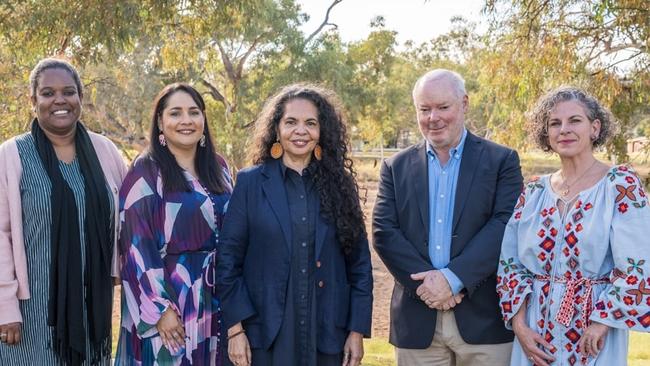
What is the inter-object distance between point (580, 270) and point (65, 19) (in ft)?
17.0

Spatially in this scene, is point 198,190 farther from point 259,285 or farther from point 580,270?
point 580,270

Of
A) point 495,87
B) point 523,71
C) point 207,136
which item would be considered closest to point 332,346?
point 207,136

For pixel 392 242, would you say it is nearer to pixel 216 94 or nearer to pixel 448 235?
pixel 448 235

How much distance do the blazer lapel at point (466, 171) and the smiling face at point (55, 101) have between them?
2111 millimetres

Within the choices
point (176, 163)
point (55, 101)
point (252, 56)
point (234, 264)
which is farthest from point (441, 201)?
point (252, 56)

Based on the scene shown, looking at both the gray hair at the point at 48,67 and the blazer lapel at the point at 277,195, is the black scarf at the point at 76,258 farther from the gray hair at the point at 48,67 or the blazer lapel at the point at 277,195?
the blazer lapel at the point at 277,195

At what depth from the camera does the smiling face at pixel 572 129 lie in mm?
3412

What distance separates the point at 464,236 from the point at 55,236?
6.96 feet

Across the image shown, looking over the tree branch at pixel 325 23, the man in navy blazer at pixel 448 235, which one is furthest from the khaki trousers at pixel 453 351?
the tree branch at pixel 325 23

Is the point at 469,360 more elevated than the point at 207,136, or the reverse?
the point at 207,136

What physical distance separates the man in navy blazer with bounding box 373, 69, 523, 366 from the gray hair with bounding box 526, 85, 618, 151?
32cm

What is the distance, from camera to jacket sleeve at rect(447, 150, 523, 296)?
364 centimetres

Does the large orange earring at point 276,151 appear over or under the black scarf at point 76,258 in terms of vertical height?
over

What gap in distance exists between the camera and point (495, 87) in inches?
437
